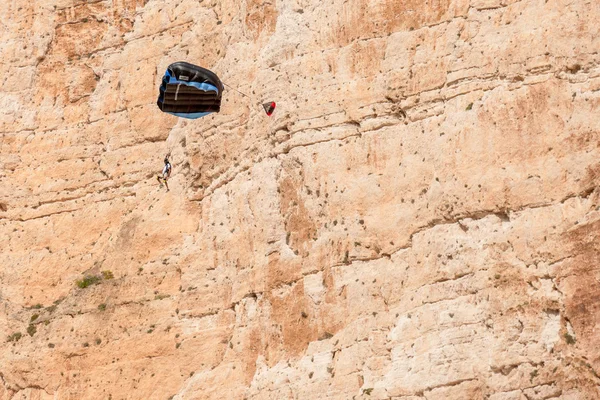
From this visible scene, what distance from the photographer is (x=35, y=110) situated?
36156 mm

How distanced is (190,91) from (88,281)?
6.15m

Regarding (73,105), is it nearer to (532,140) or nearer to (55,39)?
(55,39)

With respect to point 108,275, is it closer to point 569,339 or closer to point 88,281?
point 88,281

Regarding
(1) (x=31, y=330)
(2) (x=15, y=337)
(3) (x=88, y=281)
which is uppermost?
(3) (x=88, y=281)

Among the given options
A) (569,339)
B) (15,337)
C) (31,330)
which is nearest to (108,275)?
(31,330)

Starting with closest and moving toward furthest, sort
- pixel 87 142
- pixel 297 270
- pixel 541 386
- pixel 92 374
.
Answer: pixel 541 386
pixel 297 270
pixel 92 374
pixel 87 142

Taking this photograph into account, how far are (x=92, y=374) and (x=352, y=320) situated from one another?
7.31m

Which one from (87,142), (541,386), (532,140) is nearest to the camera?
(541,386)

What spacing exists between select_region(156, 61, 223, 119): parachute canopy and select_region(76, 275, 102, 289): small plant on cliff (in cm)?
526

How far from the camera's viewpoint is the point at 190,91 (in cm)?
2983

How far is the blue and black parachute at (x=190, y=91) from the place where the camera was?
97.1 feet

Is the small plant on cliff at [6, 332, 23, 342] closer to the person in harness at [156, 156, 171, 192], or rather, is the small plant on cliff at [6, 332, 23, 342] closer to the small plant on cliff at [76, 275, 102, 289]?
the small plant on cliff at [76, 275, 102, 289]

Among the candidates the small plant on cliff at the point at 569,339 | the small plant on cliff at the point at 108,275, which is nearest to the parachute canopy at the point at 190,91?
the small plant on cliff at the point at 108,275

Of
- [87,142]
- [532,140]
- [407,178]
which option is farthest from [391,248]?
[87,142]
